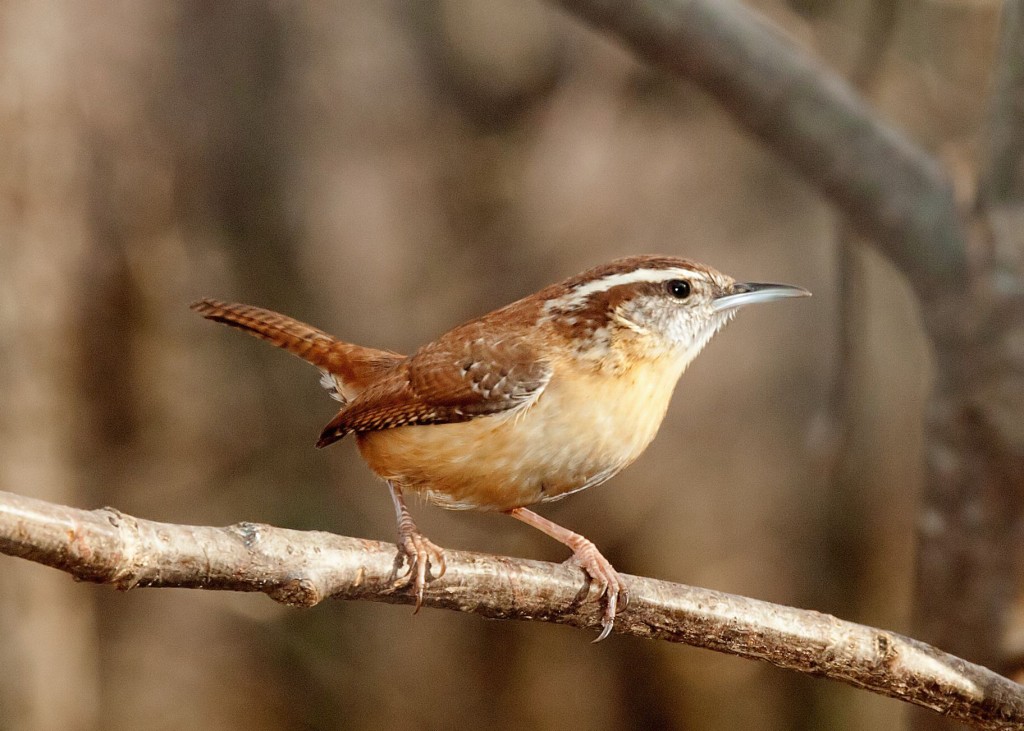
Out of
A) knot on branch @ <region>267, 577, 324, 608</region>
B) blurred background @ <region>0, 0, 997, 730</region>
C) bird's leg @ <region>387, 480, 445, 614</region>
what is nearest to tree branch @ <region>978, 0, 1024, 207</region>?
blurred background @ <region>0, 0, 997, 730</region>

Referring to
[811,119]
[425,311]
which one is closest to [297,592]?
[811,119]

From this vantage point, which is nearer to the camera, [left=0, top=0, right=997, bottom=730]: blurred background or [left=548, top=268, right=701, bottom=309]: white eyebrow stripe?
[left=548, top=268, right=701, bottom=309]: white eyebrow stripe

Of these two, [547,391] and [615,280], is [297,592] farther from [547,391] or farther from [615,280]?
[615,280]

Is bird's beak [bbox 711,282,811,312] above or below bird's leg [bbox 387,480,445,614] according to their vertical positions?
above

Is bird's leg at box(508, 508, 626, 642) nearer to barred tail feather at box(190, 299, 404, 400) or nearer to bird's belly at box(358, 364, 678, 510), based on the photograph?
bird's belly at box(358, 364, 678, 510)

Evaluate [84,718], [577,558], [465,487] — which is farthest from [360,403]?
[84,718]

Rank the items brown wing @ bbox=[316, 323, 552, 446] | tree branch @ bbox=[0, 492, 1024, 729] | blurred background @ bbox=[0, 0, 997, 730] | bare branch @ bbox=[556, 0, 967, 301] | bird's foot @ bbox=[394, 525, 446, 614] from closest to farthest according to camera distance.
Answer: tree branch @ bbox=[0, 492, 1024, 729]
bird's foot @ bbox=[394, 525, 446, 614]
brown wing @ bbox=[316, 323, 552, 446]
bare branch @ bbox=[556, 0, 967, 301]
blurred background @ bbox=[0, 0, 997, 730]
